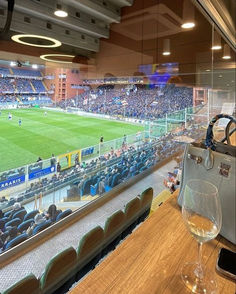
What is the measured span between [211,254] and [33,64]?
80.6 inches

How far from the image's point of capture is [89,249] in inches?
41.3

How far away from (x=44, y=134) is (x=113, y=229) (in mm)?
1739

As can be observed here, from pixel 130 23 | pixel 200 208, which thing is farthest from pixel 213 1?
pixel 200 208

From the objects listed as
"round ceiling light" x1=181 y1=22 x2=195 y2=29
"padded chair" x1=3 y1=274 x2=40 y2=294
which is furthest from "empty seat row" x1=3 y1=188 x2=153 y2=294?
"round ceiling light" x1=181 y1=22 x2=195 y2=29

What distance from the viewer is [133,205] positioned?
1194 millimetres

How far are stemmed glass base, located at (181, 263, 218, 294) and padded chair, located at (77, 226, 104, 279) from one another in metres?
0.68

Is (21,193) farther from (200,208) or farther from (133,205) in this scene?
(200,208)

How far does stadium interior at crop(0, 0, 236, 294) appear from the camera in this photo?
60 centimetres

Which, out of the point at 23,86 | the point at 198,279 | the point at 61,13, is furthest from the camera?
the point at 61,13

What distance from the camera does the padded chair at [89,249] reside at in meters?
1.03

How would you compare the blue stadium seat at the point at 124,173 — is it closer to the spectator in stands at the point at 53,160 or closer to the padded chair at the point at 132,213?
the spectator in stands at the point at 53,160

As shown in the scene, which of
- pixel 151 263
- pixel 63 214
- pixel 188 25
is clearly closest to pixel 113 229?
pixel 151 263

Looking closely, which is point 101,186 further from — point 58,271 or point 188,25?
point 188,25

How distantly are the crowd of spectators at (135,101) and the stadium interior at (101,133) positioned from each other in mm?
21
